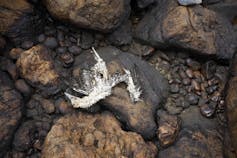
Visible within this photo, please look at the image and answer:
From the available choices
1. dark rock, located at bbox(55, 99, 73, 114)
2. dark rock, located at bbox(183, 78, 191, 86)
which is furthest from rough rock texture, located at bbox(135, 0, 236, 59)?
dark rock, located at bbox(55, 99, 73, 114)

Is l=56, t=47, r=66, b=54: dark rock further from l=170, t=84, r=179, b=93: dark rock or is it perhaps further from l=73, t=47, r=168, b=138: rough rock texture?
l=170, t=84, r=179, b=93: dark rock

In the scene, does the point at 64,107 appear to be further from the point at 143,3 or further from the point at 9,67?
the point at 143,3

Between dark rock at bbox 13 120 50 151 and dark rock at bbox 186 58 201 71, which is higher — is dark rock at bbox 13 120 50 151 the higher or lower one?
the lower one

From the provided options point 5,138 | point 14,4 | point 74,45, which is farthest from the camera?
point 74,45

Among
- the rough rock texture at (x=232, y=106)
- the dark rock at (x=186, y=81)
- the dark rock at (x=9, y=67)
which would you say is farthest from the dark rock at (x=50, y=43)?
the rough rock texture at (x=232, y=106)

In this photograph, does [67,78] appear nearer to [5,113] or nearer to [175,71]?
[5,113]

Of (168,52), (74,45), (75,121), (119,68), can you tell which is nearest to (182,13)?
(168,52)
